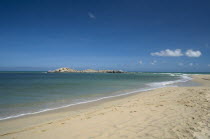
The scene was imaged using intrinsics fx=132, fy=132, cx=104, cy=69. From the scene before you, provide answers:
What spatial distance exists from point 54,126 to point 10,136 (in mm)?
1435

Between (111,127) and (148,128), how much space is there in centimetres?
128

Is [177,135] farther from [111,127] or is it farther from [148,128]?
[111,127]

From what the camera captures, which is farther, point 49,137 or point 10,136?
point 10,136

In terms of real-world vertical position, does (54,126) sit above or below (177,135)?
below

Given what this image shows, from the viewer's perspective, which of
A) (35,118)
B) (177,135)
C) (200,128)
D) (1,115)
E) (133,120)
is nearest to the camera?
(177,135)

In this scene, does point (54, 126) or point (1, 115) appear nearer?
point (54, 126)

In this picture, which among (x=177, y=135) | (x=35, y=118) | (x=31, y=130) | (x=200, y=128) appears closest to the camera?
(x=177, y=135)

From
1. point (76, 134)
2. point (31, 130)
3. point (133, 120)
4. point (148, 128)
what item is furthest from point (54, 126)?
point (148, 128)

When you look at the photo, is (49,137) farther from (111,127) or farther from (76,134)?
(111,127)

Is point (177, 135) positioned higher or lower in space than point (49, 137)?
higher

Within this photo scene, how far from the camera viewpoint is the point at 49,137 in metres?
4.24

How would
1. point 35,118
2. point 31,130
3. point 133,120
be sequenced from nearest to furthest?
point 31,130 < point 133,120 < point 35,118

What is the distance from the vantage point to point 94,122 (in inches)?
212

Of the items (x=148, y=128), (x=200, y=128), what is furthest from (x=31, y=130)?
(x=200, y=128)
